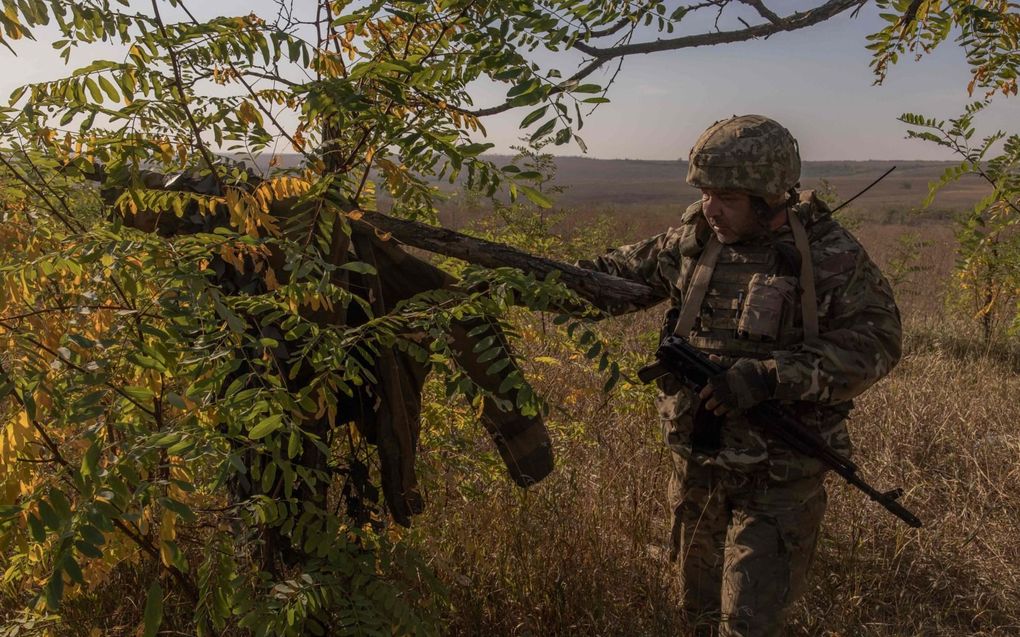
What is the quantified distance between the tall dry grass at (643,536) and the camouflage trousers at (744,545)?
0.18m

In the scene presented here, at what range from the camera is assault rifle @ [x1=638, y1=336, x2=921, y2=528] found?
2.65m

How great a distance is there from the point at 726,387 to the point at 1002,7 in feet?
6.46

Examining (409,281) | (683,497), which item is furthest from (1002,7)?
(409,281)

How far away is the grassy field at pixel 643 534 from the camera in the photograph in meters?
2.91

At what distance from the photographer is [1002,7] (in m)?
2.92

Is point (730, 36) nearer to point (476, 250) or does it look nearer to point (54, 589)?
point (476, 250)

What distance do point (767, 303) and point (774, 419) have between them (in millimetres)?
444

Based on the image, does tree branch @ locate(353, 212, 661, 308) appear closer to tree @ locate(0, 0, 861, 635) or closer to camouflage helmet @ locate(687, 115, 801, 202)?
tree @ locate(0, 0, 861, 635)

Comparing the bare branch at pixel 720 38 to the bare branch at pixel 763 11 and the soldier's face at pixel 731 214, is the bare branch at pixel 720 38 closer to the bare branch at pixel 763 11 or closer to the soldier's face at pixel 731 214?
the bare branch at pixel 763 11

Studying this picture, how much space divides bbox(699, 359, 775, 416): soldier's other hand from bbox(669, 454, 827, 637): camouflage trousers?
367 millimetres

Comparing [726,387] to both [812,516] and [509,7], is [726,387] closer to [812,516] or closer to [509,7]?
[812,516]

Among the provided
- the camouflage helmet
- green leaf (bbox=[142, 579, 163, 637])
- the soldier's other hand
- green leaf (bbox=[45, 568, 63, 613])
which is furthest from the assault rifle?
green leaf (bbox=[45, 568, 63, 613])

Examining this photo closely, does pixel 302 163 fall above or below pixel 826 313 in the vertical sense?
above

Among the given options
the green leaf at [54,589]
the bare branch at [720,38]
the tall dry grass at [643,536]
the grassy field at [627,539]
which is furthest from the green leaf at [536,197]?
the bare branch at [720,38]
